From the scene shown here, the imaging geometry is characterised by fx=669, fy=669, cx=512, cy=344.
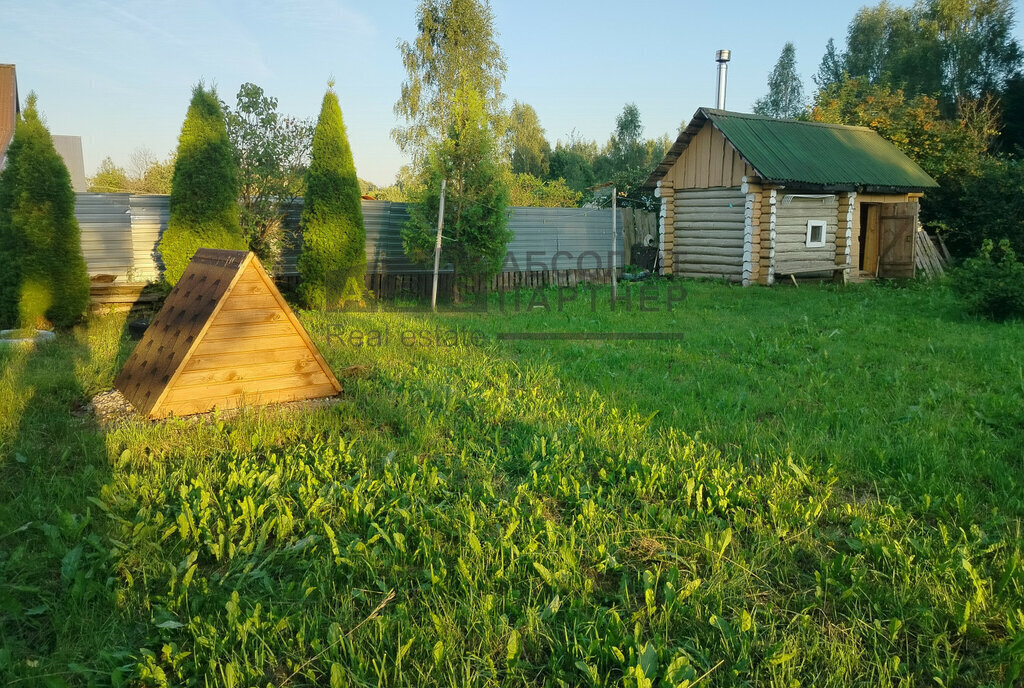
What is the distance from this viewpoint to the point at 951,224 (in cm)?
2052

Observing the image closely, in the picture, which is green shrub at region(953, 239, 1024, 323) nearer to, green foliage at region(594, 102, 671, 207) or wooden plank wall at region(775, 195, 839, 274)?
wooden plank wall at region(775, 195, 839, 274)

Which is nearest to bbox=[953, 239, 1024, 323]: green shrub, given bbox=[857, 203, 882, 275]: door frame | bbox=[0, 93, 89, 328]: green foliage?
bbox=[857, 203, 882, 275]: door frame

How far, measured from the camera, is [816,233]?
17531mm

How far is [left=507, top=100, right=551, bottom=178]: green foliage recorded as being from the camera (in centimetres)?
3872

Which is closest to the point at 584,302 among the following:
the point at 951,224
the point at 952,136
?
the point at 951,224

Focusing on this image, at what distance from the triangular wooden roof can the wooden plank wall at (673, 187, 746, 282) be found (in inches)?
518

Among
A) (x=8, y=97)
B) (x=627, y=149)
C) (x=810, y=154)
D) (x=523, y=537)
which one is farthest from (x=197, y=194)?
(x=627, y=149)

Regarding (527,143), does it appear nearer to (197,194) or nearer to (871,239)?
(871,239)

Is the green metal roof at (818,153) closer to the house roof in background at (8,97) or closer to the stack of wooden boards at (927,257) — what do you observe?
the stack of wooden boards at (927,257)

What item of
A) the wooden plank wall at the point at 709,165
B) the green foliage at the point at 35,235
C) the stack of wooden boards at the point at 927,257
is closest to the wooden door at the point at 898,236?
the stack of wooden boards at the point at 927,257

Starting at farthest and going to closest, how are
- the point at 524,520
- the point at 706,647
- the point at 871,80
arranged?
the point at 871,80 → the point at 524,520 → the point at 706,647

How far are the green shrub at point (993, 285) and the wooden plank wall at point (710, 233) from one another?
6.45 meters

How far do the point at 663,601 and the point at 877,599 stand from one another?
887 mm

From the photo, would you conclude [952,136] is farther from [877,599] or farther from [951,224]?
[877,599]
